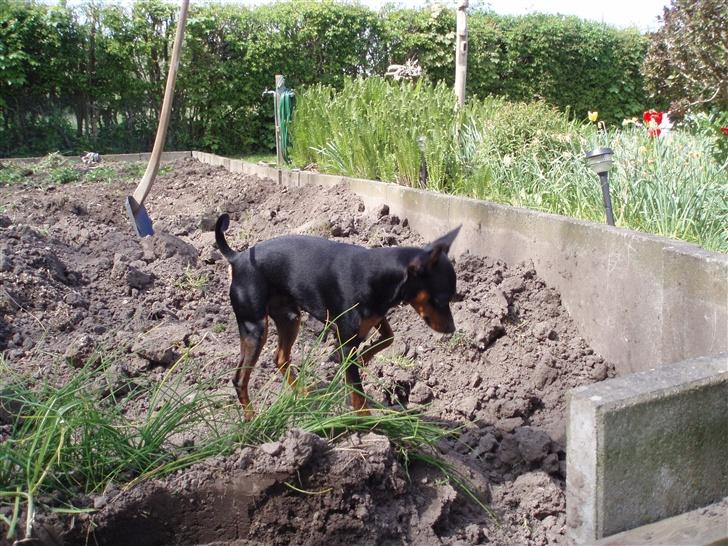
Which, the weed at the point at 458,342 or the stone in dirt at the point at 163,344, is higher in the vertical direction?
the stone in dirt at the point at 163,344

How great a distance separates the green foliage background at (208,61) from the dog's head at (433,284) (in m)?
11.7

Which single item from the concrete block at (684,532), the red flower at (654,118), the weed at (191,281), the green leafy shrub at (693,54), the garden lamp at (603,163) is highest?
the green leafy shrub at (693,54)

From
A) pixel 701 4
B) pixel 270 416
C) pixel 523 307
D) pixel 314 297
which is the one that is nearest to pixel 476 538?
pixel 270 416

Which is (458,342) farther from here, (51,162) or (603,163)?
(51,162)

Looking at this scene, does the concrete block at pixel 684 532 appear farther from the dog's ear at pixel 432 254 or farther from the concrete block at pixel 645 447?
the dog's ear at pixel 432 254

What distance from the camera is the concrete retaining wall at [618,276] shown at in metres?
3.90

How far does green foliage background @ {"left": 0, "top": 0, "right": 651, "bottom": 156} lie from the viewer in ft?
48.6

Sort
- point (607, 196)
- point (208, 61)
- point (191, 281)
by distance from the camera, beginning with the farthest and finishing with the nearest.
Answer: point (208, 61), point (191, 281), point (607, 196)

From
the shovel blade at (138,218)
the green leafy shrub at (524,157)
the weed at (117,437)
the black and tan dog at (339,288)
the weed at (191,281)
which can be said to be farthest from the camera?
the shovel blade at (138,218)

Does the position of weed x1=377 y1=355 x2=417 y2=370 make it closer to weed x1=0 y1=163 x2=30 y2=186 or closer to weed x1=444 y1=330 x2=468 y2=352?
weed x1=444 y1=330 x2=468 y2=352

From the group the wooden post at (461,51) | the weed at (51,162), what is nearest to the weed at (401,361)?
the wooden post at (461,51)

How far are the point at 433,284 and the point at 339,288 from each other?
49 cm

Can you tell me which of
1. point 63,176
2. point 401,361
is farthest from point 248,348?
point 63,176

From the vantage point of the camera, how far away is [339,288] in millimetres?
3896
